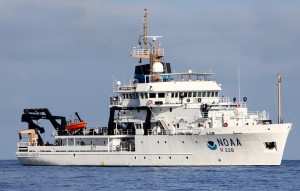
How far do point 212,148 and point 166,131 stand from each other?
4.80 m

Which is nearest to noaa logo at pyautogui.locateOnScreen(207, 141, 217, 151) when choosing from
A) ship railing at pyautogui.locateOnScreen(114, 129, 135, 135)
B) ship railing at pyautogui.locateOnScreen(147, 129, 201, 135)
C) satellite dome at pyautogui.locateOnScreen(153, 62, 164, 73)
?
ship railing at pyautogui.locateOnScreen(147, 129, 201, 135)

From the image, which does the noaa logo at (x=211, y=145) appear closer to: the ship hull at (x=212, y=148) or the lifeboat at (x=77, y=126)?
the ship hull at (x=212, y=148)

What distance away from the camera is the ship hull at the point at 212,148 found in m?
73.1

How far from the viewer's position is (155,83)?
7975cm

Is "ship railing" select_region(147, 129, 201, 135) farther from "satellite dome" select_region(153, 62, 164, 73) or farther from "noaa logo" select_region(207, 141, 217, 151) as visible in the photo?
"satellite dome" select_region(153, 62, 164, 73)

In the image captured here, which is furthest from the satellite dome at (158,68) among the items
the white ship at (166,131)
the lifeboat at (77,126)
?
the lifeboat at (77,126)

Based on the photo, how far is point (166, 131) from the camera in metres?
77.7

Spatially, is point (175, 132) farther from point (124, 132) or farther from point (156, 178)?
point (156, 178)

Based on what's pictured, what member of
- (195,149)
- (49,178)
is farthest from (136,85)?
(49,178)

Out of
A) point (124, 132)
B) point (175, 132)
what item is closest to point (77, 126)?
point (124, 132)

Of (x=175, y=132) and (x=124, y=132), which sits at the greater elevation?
(x=124, y=132)

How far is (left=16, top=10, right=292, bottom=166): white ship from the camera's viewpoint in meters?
73.8

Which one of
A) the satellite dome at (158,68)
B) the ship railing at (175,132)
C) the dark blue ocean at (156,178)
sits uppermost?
the satellite dome at (158,68)

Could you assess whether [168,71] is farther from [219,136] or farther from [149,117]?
[219,136]
